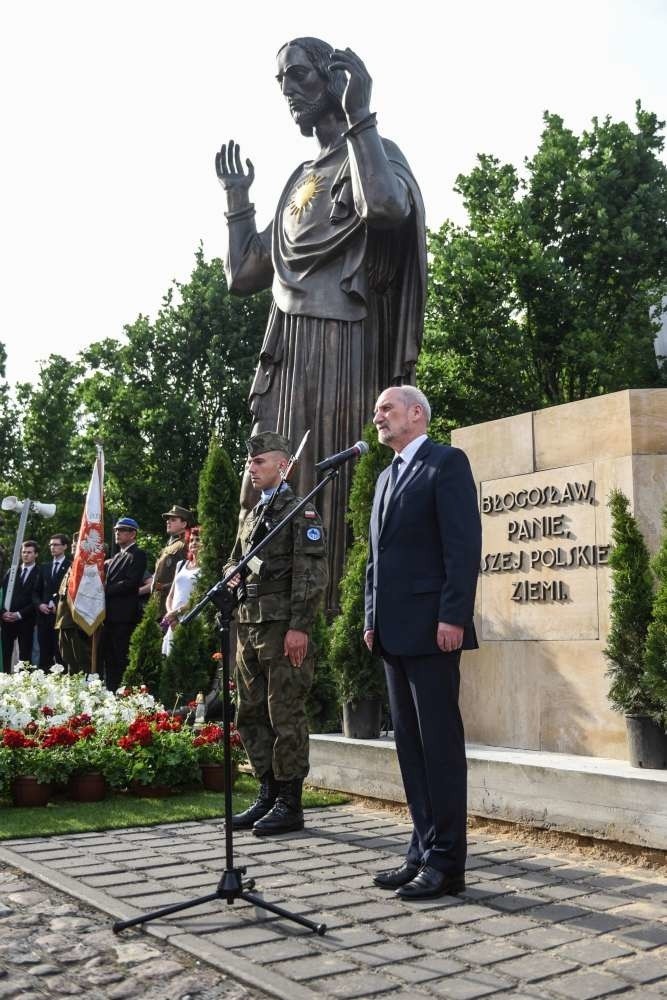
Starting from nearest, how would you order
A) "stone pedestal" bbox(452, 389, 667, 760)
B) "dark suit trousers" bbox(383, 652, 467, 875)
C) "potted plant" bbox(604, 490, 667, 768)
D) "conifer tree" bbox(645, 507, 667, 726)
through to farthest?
"dark suit trousers" bbox(383, 652, 467, 875)
"conifer tree" bbox(645, 507, 667, 726)
"potted plant" bbox(604, 490, 667, 768)
"stone pedestal" bbox(452, 389, 667, 760)

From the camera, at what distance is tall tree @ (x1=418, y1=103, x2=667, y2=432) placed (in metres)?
24.5

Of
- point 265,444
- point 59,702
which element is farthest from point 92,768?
point 265,444

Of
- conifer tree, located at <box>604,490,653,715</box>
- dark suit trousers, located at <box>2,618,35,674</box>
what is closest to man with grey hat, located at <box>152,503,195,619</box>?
dark suit trousers, located at <box>2,618,35,674</box>

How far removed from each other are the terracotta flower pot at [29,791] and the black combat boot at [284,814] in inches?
66.7

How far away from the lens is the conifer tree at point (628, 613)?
18.0 ft

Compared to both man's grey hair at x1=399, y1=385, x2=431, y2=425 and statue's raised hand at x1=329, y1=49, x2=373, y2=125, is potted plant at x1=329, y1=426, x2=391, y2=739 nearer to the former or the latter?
man's grey hair at x1=399, y1=385, x2=431, y2=425

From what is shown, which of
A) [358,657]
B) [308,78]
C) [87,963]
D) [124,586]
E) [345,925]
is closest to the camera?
[87,963]

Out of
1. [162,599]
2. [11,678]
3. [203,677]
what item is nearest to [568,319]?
[162,599]

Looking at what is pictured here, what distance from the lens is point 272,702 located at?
18.9 feet

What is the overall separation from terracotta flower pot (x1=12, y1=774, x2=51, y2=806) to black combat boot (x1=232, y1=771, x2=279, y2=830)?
1.44 metres

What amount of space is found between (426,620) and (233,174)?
6.69 meters

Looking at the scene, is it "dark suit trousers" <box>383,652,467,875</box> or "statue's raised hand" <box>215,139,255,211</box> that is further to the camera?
"statue's raised hand" <box>215,139,255,211</box>

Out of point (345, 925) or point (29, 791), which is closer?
point (345, 925)

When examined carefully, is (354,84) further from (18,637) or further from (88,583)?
(18,637)
